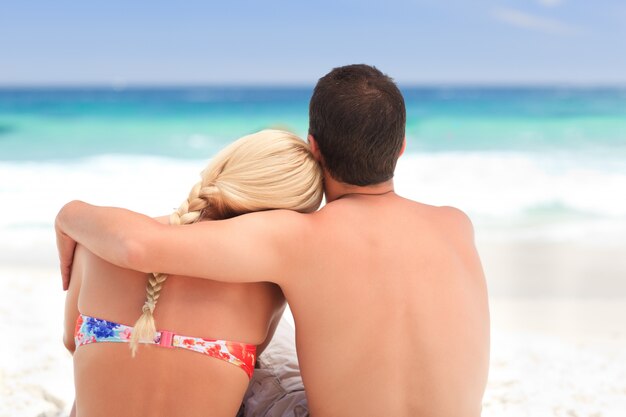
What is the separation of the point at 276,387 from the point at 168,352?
1.54 feet

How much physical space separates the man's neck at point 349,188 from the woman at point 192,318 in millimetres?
58

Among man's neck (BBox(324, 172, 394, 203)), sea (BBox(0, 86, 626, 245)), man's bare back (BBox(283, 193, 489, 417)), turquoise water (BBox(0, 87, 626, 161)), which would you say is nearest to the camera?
man's bare back (BBox(283, 193, 489, 417))

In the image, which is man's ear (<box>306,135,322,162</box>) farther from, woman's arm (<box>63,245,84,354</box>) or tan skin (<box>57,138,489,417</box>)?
woman's arm (<box>63,245,84,354</box>)

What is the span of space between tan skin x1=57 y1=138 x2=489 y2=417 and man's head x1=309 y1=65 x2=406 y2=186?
52 mm

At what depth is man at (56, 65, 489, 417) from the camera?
5.53 ft

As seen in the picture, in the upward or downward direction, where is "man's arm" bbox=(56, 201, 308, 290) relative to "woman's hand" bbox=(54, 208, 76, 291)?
upward

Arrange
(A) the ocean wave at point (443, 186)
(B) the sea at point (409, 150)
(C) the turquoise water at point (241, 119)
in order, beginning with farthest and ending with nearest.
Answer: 1. (C) the turquoise water at point (241, 119)
2. (B) the sea at point (409, 150)
3. (A) the ocean wave at point (443, 186)

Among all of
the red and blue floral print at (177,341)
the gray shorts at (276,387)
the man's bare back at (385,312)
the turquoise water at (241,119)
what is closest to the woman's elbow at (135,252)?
the red and blue floral print at (177,341)

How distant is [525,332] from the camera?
156 inches

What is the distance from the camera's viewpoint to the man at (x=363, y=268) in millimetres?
1685

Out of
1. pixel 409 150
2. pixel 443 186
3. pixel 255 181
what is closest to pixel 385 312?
pixel 255 181

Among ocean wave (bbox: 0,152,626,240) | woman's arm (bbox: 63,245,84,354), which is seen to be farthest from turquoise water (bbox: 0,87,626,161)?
woman's arm (bbox: 63,245,84,354)

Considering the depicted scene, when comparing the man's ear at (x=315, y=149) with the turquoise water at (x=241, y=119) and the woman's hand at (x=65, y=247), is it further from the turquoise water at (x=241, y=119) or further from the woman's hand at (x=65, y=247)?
the turquoise water at (x=241, y=119)

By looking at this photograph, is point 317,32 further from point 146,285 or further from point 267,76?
point 146,285
